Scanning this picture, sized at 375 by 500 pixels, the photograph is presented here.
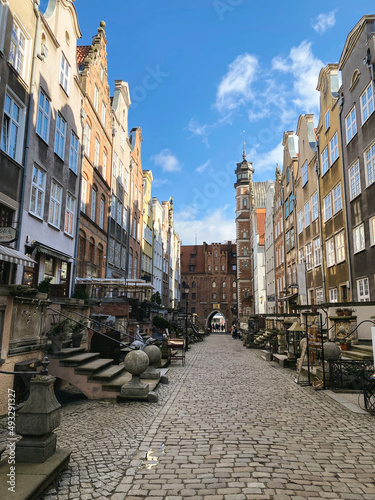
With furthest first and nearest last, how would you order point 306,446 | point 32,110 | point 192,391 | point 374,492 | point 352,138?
point 352,138 → point 32,110 → point 192,391 → point 306,446 → point 374,492

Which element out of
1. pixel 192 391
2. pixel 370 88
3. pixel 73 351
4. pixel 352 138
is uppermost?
pixel 370 88

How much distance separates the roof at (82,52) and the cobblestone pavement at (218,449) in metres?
22.7

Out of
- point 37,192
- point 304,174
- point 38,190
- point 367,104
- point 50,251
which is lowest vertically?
point 50,251

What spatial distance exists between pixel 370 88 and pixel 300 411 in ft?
50.0

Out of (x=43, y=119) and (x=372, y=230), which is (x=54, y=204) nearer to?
(x=43, y=119)

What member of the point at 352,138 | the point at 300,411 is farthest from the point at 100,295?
the point at 300,411

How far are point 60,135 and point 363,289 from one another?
52.2ft

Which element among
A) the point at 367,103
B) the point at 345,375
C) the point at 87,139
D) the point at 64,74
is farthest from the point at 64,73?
the point at 345,375

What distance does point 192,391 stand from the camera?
10.7 metres

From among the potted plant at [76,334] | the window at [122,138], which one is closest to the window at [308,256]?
the window at [122,138]

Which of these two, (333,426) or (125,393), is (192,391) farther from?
(333,426)

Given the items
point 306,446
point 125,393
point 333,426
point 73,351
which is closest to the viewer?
point 306,446

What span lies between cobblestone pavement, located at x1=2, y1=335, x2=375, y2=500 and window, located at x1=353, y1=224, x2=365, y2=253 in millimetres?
10493

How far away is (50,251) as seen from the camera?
16469mm
